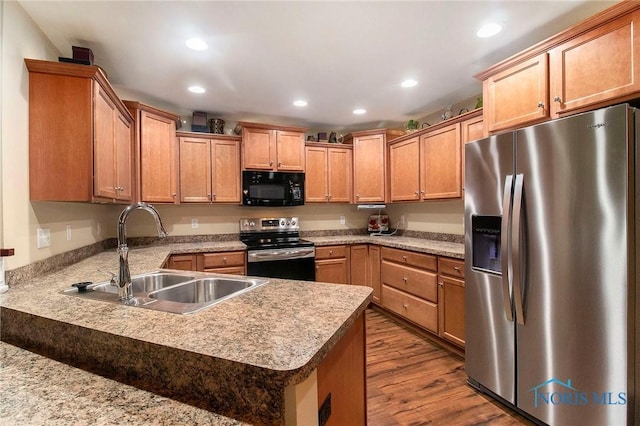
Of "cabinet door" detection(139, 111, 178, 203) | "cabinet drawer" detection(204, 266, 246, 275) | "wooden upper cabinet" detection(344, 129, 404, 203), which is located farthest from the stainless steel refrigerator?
"cabinet door" detection(139, 111, 178, 203)

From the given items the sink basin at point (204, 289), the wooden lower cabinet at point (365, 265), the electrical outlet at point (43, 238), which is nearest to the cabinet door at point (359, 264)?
the wooden lower cabinet at point (365, 265)

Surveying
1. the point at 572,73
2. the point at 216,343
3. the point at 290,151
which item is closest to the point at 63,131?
the point at 216,343

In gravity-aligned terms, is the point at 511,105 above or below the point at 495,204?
above

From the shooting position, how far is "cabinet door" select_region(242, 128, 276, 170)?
354 centimetres

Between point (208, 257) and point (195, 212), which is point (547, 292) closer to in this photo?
point (208, 257)

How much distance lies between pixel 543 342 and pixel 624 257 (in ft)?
2.03

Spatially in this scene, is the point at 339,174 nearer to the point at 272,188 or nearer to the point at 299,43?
the point at 272,188

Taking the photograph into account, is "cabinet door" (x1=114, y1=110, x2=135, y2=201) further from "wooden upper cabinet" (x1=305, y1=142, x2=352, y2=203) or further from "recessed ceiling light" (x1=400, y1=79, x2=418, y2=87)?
"recessed ceiling light" (x1=400, y1=79, x2=418, y2=87)

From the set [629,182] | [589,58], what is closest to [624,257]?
[629,182]

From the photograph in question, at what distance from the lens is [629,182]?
133 centimetres

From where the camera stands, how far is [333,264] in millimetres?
3662

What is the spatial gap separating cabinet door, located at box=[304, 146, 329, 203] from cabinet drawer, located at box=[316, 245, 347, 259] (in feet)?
2.28

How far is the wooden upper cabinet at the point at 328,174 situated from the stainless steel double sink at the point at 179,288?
2385 mm

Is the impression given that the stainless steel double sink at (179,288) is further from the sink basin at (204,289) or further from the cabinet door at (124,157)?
the cabinet door at (124,157)
